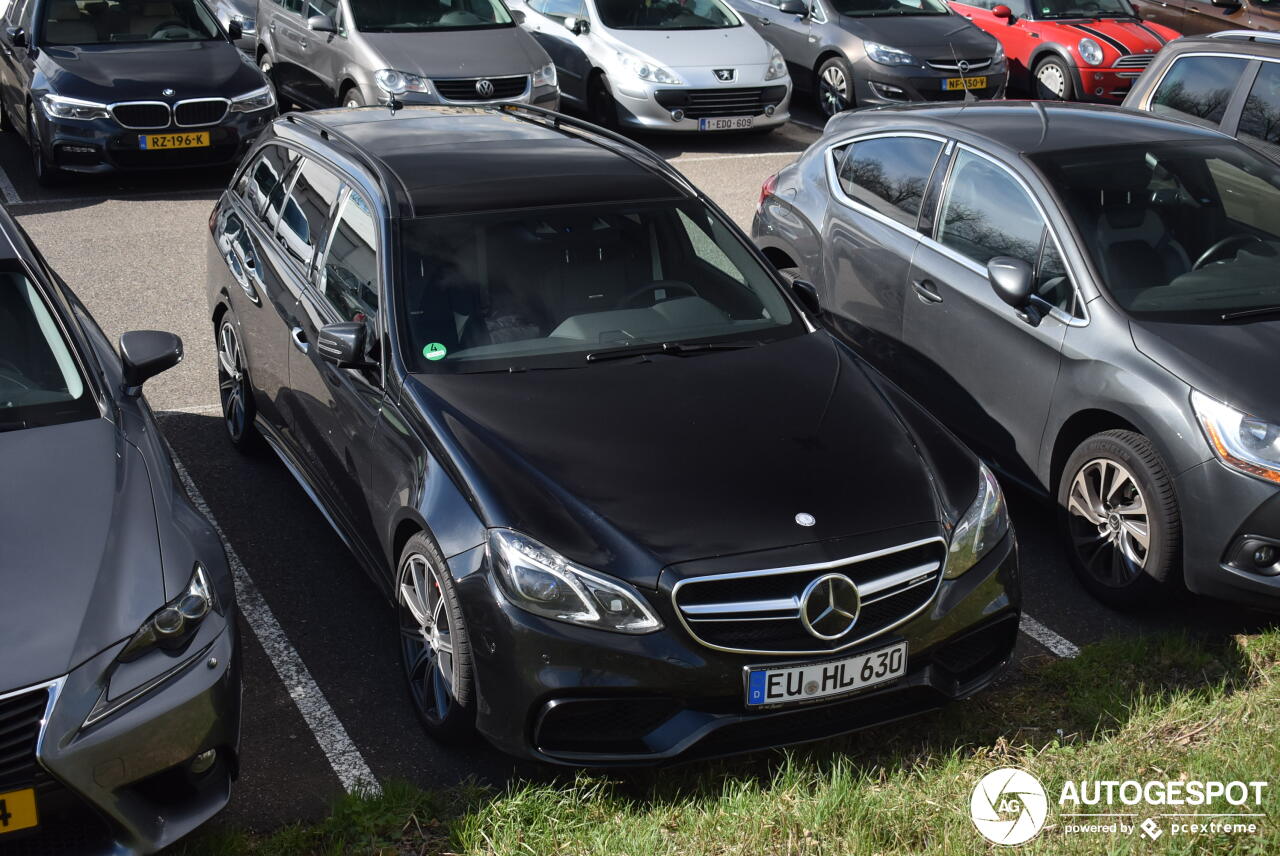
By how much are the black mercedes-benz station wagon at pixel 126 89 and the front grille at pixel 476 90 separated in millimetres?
1510

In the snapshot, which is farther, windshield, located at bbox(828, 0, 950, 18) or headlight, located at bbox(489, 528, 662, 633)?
windshield, located at bbox(828, 0, 950, 18)

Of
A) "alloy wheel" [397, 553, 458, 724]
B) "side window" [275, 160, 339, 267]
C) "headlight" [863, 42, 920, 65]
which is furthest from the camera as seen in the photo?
"headlight" [863, 42, 920, 65]

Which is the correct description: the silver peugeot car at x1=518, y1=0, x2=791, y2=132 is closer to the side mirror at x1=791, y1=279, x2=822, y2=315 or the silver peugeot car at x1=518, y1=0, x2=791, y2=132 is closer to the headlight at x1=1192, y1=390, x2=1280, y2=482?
the side mirror at x1=791, y1=279, x2=822, y2=315

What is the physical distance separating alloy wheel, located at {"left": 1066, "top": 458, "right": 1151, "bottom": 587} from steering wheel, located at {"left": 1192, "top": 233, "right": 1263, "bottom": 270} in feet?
3.33

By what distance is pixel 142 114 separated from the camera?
38.0 ft

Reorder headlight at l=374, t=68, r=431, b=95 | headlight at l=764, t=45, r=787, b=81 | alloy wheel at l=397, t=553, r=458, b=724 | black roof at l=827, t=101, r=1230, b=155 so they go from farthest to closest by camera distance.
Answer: headlight at l=764, t=45, r=787, b=81
headlight at l=374, t=68, r=431, b=95
black roof at l=827, t=101, r=1230, b=155
alloy wheel at l=397, t=553, r=458, b=724

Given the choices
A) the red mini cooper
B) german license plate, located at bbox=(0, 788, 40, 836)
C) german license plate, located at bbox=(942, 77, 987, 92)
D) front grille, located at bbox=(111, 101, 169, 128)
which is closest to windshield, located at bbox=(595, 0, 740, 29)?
german license plate, located at bbox=(942, 77, 987, 92)

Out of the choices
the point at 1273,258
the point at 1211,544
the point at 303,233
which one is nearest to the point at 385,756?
the point at 303,233

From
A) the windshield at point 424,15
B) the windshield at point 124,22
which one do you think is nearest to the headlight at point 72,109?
the windshield at point 124,22

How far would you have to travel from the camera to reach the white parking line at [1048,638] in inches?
209

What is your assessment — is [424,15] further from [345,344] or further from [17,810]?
[17,810]

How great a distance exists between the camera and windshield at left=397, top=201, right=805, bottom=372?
5.07 meters

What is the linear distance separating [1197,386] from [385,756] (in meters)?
3.17

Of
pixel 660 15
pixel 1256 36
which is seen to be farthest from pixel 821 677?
pixel 660 15
